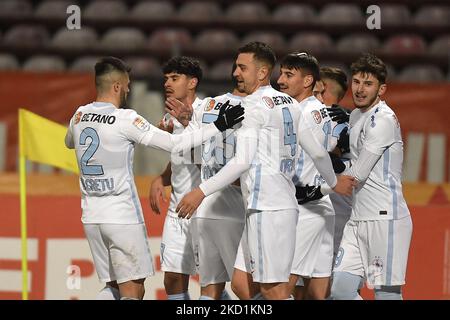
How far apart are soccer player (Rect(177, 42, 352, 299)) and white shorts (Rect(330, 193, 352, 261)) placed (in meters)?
1.05

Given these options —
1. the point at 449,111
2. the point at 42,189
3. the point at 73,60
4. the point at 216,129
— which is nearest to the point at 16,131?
the point at 42,189

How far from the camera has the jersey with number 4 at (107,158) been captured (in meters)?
6.54

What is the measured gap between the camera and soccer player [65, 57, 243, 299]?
6535 mm

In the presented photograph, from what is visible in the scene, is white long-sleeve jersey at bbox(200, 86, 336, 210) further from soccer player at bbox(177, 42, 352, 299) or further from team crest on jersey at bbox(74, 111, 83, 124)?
team crest on jersey at bbox(74, 111, 83, 124)

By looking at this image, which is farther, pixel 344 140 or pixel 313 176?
pixel 344 140

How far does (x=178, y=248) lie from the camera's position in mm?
7273

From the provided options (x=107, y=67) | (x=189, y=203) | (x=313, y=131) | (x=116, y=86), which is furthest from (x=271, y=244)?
(x=107, y=67)

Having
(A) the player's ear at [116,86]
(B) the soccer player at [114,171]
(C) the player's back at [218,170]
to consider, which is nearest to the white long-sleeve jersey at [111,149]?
(B) the soccer player at [114,171]

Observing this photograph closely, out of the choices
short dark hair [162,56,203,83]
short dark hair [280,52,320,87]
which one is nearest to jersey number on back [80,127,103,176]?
short dark hair [162,56,203,83]

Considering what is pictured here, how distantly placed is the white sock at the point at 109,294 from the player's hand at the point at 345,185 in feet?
5.45

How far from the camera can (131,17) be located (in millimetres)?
14859

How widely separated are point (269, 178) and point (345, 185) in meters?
0.61

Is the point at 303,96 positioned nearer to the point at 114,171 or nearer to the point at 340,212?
the point at 340,212

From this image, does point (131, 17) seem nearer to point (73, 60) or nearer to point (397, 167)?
point (73, 60)
